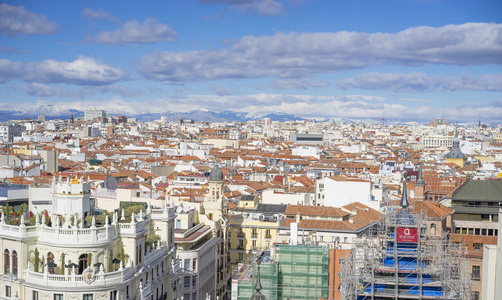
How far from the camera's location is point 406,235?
3147cm

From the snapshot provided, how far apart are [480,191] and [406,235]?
64.6 feet

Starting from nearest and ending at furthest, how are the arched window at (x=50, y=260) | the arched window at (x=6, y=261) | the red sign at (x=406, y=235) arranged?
the arched window at (x=50, y=260), the red sign at (x=406, y=235), the arched window at (x=6, y=261)

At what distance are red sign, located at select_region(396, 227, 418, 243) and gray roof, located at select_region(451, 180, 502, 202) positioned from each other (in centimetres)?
1839

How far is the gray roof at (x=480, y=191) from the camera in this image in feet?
158

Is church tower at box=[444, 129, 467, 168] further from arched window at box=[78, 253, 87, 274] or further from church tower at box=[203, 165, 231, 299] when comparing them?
arched window at box=[78, 253, 87, 274]

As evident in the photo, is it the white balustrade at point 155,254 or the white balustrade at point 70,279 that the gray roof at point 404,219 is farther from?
the white balustrade at point 70,279

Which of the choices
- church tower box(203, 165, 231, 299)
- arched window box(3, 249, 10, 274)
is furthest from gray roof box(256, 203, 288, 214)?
arched window box(3, 249, 10, 274)

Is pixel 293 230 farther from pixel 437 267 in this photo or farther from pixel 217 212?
pixel 217 212

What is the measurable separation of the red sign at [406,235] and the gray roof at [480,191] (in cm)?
1839

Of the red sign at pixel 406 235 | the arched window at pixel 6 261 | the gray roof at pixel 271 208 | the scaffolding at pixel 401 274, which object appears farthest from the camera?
the gray roof at pixel 271 208

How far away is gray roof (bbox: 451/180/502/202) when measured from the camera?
48062 mm

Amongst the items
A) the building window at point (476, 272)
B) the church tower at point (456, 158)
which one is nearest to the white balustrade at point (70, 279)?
the building window at point (476, 272)

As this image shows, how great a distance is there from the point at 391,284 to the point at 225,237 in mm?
29341

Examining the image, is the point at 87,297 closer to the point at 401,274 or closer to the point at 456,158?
the point at 401,274
